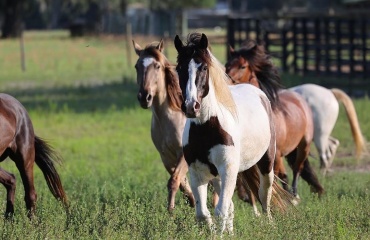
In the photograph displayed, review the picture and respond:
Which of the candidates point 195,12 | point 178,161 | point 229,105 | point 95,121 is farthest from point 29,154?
point 195,12

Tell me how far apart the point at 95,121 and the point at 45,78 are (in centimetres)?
1191

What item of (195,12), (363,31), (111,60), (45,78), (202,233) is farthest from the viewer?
(195,12)

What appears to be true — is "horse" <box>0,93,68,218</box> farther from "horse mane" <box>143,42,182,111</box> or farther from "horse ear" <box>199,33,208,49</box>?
"horse ear" <box>199,33,208,49</box>

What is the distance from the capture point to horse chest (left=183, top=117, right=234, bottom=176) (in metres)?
7.59

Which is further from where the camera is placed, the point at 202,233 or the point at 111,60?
the point at 111,60

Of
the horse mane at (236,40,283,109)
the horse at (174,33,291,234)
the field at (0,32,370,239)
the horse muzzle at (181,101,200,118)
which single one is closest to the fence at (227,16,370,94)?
the field at (0,32,370,239)

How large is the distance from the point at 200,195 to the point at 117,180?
464 centimetres

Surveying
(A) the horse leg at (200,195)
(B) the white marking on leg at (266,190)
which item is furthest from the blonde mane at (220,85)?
(B) the white marking on leg at (266,190)

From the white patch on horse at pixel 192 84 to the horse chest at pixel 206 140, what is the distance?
49cm

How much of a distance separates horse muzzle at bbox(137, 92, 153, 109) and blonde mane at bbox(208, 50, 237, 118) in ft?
5.51

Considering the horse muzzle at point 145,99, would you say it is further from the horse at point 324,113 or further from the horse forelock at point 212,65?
the horse at point 324,113

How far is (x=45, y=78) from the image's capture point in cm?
3128

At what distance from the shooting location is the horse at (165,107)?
31.8 feet

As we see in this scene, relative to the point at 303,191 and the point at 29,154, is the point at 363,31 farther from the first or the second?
the point at 29,154
